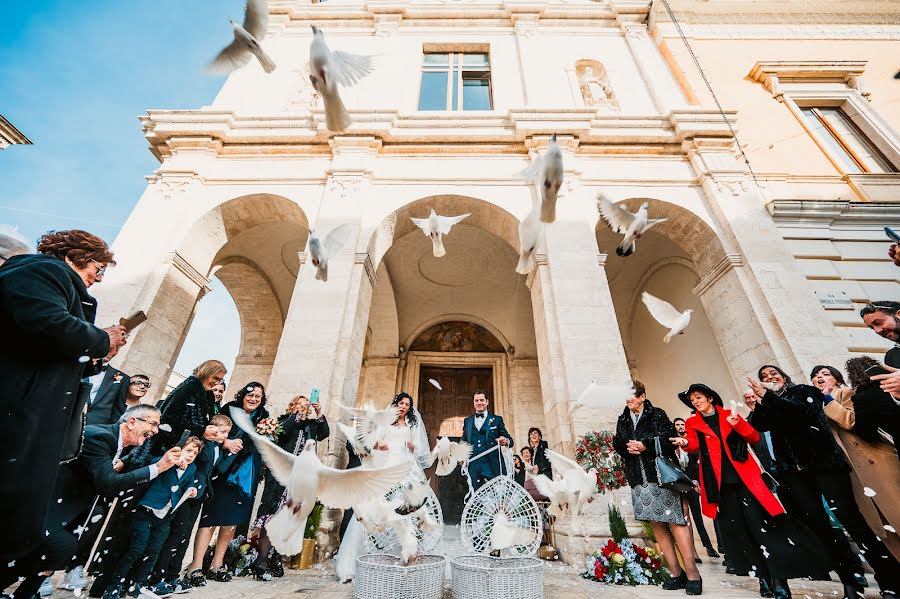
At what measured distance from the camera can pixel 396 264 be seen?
33.5 feet

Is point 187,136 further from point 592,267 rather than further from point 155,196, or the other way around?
point 592,267

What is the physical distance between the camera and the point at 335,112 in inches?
132

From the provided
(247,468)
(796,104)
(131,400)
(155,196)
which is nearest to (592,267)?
(247,468)

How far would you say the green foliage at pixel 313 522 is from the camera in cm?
409

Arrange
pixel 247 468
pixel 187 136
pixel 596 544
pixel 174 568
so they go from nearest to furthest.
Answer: pixel 174 568 → pixel 247 468 → pixel 596 544 → pixel 187 136

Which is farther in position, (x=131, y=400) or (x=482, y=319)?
(x=482, y=319)

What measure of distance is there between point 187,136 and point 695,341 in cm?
1110

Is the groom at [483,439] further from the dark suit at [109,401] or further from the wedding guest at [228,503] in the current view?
the dark suit at [109,401]

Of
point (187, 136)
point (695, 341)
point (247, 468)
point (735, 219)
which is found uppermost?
point (187, 136)

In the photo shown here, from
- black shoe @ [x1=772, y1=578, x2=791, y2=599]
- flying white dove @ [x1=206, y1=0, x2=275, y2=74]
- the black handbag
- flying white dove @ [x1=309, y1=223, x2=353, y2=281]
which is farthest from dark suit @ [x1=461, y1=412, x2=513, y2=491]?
flying white dove @ [x1=206, y1=0, x2=275, y2=74]

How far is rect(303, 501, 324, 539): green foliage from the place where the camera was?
161 inches

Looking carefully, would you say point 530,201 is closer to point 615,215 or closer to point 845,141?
point 615,215

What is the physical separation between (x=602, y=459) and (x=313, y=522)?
10.7 feet

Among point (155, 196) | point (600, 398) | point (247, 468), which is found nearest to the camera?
point (247, 468)
